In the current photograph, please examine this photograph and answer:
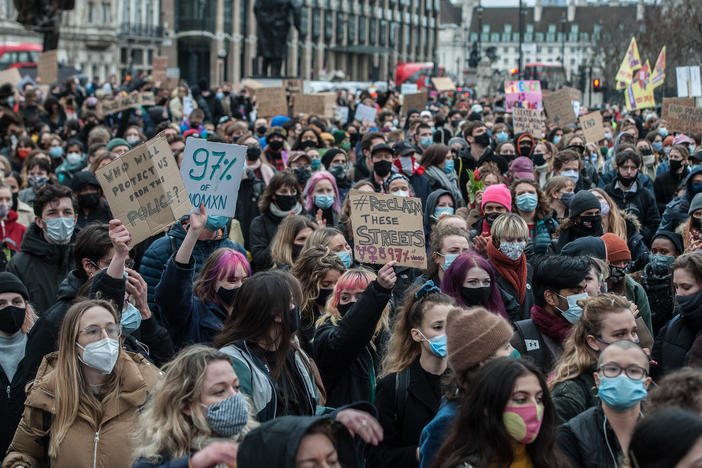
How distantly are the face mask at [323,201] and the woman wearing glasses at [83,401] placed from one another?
15.2 ft

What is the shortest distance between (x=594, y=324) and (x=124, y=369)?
6.82 feet

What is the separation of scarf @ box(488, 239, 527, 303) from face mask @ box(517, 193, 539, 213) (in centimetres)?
149

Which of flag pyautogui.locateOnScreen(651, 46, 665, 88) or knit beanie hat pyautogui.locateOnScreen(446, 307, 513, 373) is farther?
flag pyautogui.locateOnScreen(651, 46, 665, 88)

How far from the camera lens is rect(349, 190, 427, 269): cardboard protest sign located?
6.28 m

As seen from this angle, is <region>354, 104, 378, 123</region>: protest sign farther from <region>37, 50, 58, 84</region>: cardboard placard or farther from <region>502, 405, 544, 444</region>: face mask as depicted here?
<region>502, 405, 544, 444</region>: face mask

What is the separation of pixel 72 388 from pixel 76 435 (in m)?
0.20

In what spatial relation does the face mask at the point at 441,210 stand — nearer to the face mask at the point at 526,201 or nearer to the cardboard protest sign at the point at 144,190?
the face mask at the point at 526,201

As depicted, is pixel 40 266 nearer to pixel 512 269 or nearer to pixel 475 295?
pixel 475 295

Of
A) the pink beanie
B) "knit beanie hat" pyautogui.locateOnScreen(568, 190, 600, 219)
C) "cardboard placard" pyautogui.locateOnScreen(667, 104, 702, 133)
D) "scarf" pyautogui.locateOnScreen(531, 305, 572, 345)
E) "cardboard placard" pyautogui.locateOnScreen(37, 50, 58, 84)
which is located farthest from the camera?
"cardboard placard" pyautogui.locateOnScreen(37, 50, 58, 84)

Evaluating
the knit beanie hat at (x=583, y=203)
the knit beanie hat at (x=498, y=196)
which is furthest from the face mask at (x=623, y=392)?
the knit beanie hat at (x=498, y=196)

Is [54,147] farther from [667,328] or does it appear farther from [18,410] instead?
[667,328]

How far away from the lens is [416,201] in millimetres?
6453

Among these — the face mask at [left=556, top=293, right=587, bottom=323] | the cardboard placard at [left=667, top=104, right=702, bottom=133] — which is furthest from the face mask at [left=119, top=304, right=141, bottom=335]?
the cardboard placard at [left=667, top=104, right=702, bottom=133]

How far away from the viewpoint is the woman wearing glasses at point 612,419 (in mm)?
4031
